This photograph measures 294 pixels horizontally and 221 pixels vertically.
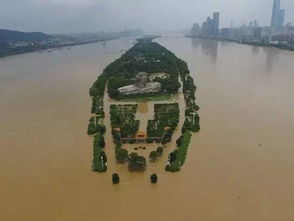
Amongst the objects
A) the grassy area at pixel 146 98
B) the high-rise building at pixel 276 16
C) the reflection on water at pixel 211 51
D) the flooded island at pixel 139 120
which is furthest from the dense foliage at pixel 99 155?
the high-rise building at pixel 276 16

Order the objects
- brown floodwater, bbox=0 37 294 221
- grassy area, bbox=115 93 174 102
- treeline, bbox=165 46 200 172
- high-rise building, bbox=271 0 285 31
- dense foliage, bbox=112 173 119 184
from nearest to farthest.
→ brown floodwater, bbox=0 37 294 221 → dense foliage, bbox=112 173 119 184 → treeline, bbox=165 46 200 172 → grassy area, bbox=115 93 174 102 → high-rise building, bbox=271 0 285 31

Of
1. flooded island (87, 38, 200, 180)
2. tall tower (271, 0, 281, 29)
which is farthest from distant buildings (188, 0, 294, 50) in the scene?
flooded island (87, 38, 200, 180)

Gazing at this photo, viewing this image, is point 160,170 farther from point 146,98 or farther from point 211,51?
point 211,51

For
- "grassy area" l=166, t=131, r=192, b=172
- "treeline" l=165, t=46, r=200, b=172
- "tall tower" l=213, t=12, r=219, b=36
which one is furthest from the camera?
"tall tower" l=213, t=12, r=219, b=36

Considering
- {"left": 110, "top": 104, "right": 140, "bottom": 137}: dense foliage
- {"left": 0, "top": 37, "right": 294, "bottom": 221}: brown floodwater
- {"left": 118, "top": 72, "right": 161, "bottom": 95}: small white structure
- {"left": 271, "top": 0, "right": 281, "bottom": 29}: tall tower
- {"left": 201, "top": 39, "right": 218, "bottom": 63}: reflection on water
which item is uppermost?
{"left": 271, "top": 0, "right": 281, "bottom": 29}: tall tower

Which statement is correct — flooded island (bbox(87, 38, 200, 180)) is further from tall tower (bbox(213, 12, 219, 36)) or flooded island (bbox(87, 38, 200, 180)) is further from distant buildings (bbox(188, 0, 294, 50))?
tall tower (bbox(213, 12, 219, 36))

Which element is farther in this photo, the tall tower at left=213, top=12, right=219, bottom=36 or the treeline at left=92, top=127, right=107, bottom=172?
the tall tower at left=213, top=12, right=219, bottom=36

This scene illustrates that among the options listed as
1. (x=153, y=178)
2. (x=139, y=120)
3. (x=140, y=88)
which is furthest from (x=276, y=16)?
(x=153, y=178)

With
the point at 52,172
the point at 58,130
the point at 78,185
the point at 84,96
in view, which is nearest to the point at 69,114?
the point at 58,130

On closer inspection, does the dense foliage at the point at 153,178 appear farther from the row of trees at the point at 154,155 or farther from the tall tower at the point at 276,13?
the tall tower at the point at 276,13
